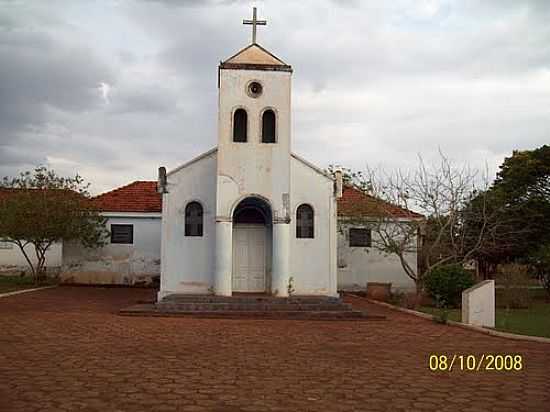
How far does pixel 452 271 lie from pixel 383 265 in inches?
282

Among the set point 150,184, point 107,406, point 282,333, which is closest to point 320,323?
point 282,333

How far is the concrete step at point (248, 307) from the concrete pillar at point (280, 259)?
107cm

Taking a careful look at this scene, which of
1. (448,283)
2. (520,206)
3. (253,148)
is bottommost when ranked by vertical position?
(448,283)

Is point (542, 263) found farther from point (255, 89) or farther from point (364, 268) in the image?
point (255, 89)

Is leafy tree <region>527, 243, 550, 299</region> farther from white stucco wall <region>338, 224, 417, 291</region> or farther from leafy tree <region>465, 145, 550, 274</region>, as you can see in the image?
white stucco wall <region>338, 224, 417, 291</region>

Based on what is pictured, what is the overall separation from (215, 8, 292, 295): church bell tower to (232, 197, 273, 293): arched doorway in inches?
40.9

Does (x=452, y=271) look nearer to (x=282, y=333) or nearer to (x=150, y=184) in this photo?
(x=282, y=333)

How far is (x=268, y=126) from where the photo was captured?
19.6 meters

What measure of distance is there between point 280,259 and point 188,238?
3.09 meters

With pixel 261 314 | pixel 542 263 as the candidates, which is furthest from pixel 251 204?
pixel 542 263

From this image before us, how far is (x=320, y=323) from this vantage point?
1580 cm

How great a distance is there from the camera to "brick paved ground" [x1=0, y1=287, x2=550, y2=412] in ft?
24.0
